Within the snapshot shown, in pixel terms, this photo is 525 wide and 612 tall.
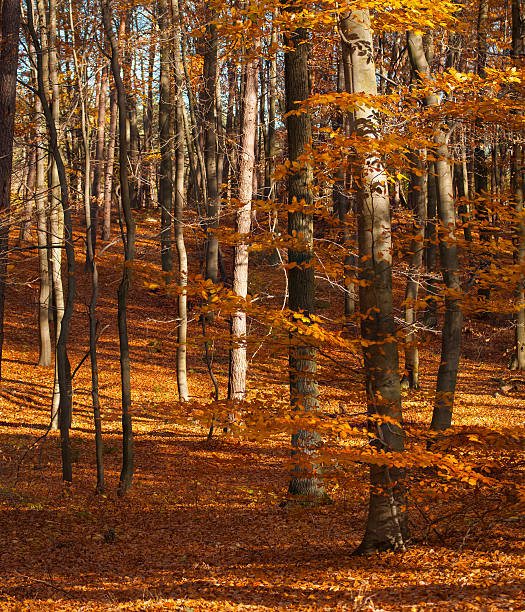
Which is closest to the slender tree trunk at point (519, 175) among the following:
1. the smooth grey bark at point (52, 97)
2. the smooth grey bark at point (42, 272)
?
the smooth grey bark at point (52, 97)

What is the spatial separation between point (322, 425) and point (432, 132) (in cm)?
329

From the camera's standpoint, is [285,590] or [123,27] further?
[123,27]

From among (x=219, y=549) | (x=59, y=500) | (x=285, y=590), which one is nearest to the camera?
(x=285, y=590)

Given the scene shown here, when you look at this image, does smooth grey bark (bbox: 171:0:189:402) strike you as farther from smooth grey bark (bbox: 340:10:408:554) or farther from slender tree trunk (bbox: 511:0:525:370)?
smooth grey bark (bbox: 340:10:408:554)

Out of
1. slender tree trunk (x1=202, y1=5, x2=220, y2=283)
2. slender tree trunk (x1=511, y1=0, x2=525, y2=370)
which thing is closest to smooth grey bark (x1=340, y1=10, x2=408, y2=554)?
slender tree trunk (x1=511, y1=0, x2=525, y2=370)

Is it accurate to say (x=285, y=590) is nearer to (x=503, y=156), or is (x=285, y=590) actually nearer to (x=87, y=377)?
(x=87, y=377)

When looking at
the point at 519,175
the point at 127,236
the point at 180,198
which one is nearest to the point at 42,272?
the point at 180,198

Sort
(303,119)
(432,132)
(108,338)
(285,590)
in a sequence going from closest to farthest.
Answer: (285,590) < (432,132) < (303,119) < (108,338)

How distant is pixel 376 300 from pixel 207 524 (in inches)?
192

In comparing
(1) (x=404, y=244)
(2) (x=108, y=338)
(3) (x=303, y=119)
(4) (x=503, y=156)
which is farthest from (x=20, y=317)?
(4) (x=503, y=156)

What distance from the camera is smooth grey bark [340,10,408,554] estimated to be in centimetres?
588

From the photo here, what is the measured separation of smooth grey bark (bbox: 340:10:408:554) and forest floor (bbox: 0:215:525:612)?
0.27m

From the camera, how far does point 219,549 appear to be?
25.1 feet

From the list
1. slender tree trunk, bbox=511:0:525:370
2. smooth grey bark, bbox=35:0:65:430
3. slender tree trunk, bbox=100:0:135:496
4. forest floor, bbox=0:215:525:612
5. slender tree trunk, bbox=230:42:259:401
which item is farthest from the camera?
slender tree trunk, bbox=511:0:525:370
